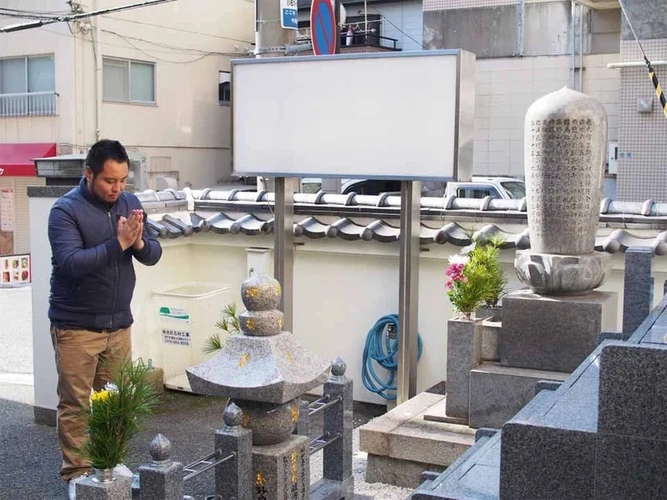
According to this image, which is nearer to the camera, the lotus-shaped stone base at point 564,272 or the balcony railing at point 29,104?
the lotus-shaped stone base at point 564,272

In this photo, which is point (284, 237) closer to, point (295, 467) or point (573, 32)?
point (295, 467)

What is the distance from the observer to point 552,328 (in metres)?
6.42

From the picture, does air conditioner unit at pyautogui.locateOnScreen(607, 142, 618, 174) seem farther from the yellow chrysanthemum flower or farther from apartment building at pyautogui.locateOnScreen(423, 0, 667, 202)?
the yellow chrysanthemum flower

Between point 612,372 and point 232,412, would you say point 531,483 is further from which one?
point 232,412

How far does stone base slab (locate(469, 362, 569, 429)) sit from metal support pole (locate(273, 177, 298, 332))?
6.28ft

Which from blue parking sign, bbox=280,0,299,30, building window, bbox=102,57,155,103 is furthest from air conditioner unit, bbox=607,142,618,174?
building window, bbox=102,57,155,103

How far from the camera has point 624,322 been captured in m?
5.72

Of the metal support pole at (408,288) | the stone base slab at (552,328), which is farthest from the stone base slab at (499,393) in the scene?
the metal support pole at (408,288)

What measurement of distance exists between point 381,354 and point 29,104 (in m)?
17.6

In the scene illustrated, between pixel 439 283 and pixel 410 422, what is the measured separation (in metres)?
1.80

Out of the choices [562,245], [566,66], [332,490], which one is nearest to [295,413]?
[332,490]

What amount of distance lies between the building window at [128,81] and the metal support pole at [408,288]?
1730cm

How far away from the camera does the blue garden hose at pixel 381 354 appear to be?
314 inches

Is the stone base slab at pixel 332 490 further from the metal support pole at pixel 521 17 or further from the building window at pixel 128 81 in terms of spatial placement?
the building window at pixel 128 81
